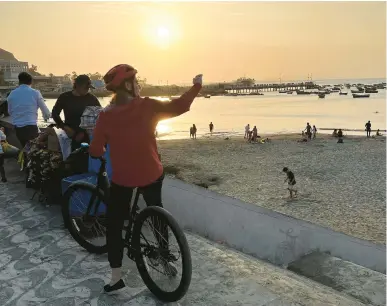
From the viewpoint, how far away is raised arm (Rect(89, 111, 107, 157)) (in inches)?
116

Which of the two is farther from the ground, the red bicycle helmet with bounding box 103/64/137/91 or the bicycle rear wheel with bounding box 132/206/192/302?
the red bicycle helmet with bounding box 103/64/137/91

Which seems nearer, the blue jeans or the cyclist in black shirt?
the cyclist in black shirt

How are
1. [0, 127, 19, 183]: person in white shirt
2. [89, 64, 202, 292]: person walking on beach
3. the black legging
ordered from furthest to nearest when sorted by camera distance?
[0, 127, 19, 183]: person in white shirt, the black legging, [89, 64, 202, 292]: person walking on beach

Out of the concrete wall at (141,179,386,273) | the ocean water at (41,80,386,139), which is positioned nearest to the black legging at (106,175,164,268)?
the concrete wall at (141,179,386,273)

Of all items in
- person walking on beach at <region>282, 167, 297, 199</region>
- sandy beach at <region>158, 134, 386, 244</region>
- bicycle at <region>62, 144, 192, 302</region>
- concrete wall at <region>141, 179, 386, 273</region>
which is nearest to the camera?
bicycle at <region>62, 144, 192, 302</region>

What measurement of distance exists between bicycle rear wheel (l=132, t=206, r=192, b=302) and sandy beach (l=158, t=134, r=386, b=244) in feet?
32.8

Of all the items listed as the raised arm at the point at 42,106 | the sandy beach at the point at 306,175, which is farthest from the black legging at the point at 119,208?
the sandy beach at the point at 306,175

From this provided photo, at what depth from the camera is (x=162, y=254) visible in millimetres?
3166

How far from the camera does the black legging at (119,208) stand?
311 cm

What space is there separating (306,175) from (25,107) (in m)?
17.3

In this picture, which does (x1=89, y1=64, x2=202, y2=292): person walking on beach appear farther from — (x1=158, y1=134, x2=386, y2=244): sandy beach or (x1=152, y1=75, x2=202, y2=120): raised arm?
(x1=158, y1=134, x2=386, y2=244): sandy beach

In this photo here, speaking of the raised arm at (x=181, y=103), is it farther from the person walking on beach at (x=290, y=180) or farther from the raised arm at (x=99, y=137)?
the person walking on beach at (x=290, y=180)

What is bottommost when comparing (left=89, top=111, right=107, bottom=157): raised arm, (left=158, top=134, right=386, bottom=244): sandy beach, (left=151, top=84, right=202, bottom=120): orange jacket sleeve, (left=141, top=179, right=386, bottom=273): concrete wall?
(left=158, top=134, right=386, bottom=244): sandy beach

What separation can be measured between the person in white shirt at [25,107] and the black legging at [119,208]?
12.2 ft
